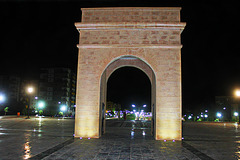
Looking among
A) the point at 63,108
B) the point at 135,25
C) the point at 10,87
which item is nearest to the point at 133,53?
the point at 135,25

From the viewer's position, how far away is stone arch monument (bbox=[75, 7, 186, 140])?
1148cm

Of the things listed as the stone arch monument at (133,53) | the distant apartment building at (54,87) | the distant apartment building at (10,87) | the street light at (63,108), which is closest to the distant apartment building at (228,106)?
the street light at (63,108)

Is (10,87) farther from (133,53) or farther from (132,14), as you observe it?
(133,53)

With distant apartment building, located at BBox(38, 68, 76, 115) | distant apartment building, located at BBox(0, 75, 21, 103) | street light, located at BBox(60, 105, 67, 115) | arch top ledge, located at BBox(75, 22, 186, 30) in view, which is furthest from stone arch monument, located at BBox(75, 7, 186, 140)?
distant apartment building, located at BBox(0, 75, 21, 103)

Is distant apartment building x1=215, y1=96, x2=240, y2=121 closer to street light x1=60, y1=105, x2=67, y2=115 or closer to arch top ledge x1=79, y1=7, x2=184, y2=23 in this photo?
street light x1=60, y1=105, x2=67, y2=115

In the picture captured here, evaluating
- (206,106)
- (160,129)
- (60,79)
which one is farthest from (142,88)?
(160,129)

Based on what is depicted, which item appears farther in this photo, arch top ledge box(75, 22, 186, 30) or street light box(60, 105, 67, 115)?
street light box(60, 105, 67, 115)

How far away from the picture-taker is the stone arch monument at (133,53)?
37.7 ft

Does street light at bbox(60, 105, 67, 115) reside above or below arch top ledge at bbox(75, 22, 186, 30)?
below

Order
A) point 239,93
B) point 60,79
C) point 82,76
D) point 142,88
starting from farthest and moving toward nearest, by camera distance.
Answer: point 60,79
point 142,88
point 239,93
point 82,76

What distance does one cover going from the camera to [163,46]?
39.3ft

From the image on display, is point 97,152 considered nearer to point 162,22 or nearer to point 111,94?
point 162,22

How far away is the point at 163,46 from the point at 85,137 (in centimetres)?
729

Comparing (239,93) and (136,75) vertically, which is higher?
(136,75)
